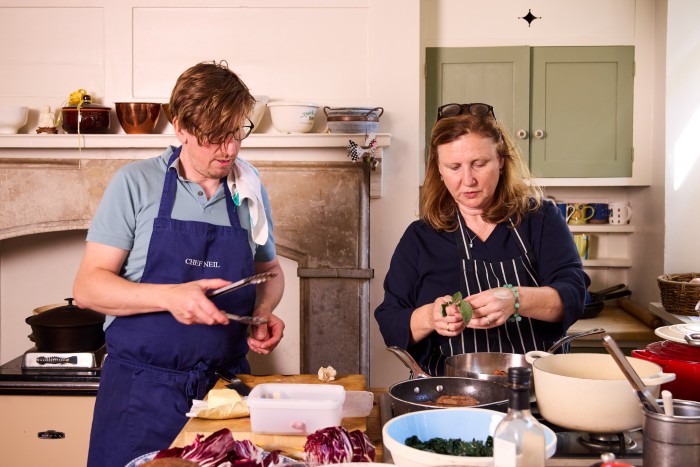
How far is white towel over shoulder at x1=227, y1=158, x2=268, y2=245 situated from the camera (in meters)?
2.28

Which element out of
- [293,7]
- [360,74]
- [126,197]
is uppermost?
[293,7]

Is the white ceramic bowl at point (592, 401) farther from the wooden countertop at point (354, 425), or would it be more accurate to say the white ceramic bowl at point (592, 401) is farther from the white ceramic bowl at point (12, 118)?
the white ceramic bowl at point (12, 118)

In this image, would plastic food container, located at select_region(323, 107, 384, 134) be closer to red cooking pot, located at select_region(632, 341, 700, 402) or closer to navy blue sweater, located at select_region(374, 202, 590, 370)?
navy blue sweater, located at select_region(374, 202, 590, 370)

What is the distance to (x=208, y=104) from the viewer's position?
6.90 ft

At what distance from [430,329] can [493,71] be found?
2378 mm

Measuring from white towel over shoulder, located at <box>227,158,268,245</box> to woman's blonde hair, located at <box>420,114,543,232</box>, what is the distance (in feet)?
1.61

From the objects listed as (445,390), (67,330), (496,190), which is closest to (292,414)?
(445,390)

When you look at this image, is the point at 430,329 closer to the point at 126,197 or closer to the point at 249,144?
the point at 126,197

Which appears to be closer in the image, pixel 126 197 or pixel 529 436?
pixel 529 436

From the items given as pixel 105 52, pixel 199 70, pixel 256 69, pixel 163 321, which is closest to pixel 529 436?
pixel 163 321

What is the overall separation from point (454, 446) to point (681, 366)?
26.7 inches

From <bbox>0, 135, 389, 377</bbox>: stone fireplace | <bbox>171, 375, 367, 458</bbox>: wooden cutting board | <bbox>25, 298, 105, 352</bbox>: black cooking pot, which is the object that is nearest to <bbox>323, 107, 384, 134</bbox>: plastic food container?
<bbox>0, 135, 389, 377</bbox>: stone fireplace

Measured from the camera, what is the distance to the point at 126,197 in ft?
7.06

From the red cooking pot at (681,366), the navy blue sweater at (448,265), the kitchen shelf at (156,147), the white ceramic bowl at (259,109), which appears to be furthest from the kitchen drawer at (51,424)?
the red cooking pot at (681,366)
